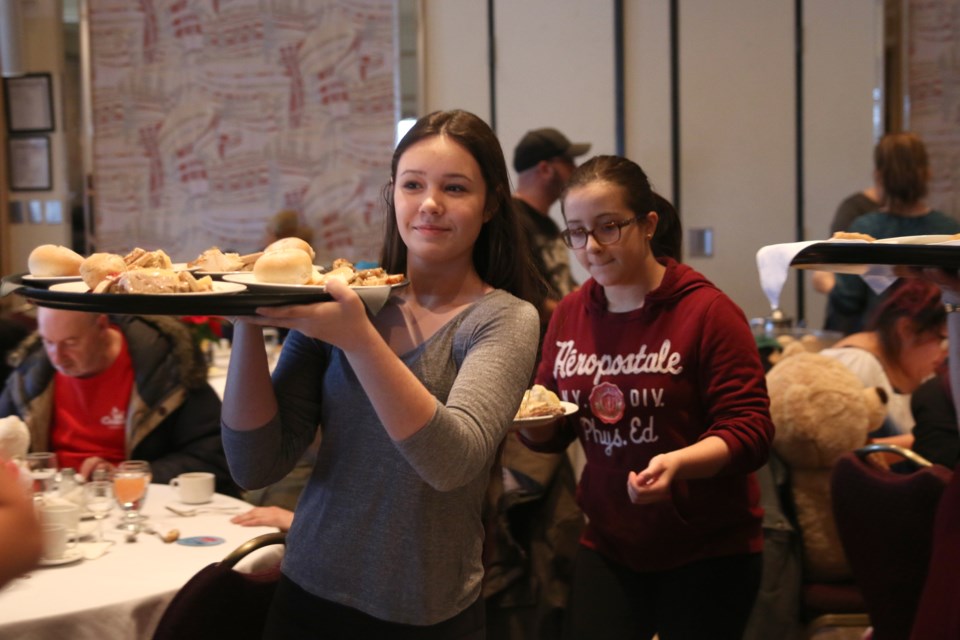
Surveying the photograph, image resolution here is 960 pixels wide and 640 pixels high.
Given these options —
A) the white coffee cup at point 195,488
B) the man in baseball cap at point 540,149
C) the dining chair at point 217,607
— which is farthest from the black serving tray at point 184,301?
the man in baseball cap at point 540,149

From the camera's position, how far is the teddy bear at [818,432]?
3.15 m

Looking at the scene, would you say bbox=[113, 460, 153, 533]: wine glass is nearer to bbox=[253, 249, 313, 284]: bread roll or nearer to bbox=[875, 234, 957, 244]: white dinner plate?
bbox=[253, 249, 313, 284]: bread roll

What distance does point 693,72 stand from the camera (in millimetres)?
6277

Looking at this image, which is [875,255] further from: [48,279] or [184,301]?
[48,279]

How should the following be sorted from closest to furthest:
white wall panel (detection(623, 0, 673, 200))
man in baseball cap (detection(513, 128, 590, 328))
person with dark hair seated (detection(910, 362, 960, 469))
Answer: person with dark hair seated (detection(910, 362, 960, 469)) → man in baseball cap (detection(513, 128, 590, 328)) → white wall panel (detection(623, 0, 673, 200))

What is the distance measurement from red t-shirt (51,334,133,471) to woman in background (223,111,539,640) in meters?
1.71

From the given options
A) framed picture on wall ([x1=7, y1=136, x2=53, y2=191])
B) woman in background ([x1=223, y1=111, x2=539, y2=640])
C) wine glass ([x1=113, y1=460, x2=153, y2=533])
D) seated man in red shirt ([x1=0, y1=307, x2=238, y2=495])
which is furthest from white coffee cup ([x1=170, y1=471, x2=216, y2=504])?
framed picture on wall ([x1=7, y1=136, x2=53, y2=191])

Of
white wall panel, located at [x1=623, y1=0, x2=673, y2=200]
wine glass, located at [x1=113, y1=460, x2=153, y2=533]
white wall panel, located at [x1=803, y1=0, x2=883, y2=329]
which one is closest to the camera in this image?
wine glass, located at [x1=113, y1=460, x2=153, y2=533]

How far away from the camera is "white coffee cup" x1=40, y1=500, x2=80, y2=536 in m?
2.16

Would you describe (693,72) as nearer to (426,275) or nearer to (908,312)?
(908,312)

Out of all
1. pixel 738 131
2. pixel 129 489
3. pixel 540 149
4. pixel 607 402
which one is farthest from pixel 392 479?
pixel 738 131

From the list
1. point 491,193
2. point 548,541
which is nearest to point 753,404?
point 491,193

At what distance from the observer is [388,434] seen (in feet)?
4.52

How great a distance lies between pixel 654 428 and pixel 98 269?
3.82ft
